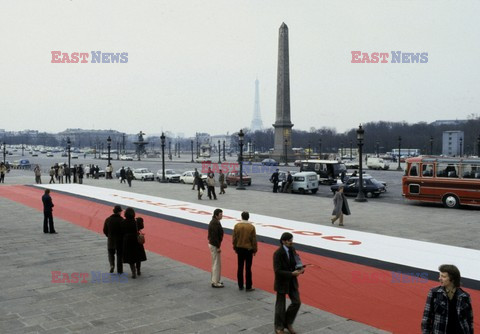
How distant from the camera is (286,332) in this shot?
7004mm

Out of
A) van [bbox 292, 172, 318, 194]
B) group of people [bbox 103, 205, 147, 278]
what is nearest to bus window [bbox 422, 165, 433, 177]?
van [bbox 292, 172, 318, 194]

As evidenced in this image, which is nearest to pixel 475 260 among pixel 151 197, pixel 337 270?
pixel 337 270

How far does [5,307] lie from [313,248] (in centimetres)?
778

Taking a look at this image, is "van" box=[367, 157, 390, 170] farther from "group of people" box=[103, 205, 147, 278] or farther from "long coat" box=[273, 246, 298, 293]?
"long coat" box=[273, 246, 298, 293]

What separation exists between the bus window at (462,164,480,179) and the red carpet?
1333 centimetres

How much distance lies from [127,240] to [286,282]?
4358 millimetres

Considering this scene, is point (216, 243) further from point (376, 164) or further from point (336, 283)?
point (376, 164)

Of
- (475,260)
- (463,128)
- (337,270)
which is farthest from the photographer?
(463,128)

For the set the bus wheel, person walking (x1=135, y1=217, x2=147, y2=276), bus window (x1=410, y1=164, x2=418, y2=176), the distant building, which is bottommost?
the bus wheel

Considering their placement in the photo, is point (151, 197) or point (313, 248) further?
point (151, 197)

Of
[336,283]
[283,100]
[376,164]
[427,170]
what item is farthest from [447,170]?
[283,100]

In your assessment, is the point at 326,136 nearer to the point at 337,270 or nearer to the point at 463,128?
the point at 463,128

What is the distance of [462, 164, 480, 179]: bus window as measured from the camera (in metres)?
22.2

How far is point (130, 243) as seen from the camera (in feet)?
32.9
